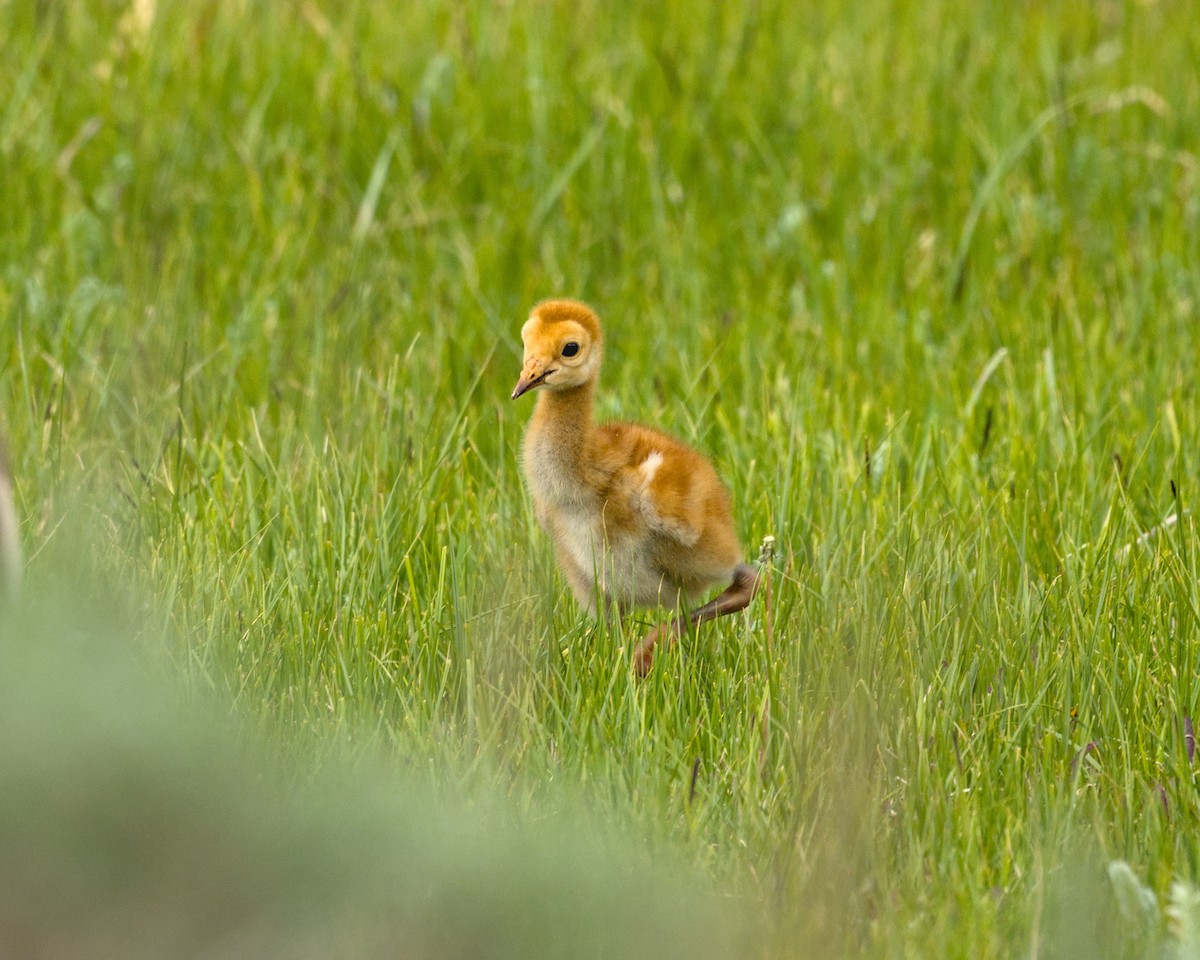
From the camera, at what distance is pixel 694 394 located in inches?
181

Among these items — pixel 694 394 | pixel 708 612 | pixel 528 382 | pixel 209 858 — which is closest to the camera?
pixel 209 858

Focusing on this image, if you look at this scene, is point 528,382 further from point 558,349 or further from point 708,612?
point 708,612

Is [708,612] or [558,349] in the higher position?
[558,349]

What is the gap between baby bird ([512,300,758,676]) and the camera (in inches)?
132

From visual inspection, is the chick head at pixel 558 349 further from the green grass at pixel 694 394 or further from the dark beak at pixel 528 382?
the green grass at pixel 694 394

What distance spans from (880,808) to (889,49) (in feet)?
16.4

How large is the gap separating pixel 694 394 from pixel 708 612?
1.27m

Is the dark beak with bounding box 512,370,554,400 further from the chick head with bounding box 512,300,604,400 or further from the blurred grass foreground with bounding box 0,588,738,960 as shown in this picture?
the blurred grass foreground with bounding box 0,588,738,960

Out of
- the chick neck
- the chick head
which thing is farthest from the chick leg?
the chick head

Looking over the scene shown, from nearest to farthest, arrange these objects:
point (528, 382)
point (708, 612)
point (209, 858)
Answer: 1. point (209, 858)
2. point (528, 382)
3. point (708, 612)

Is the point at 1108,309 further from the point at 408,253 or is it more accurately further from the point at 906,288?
the point at 408,253

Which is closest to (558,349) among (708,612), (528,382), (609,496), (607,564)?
(528,382)

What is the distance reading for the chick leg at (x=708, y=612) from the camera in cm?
331

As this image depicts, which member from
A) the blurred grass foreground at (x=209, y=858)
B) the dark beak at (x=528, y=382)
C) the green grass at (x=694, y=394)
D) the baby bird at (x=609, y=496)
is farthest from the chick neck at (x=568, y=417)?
the blurred grass foreground at (x=209, y=858)
